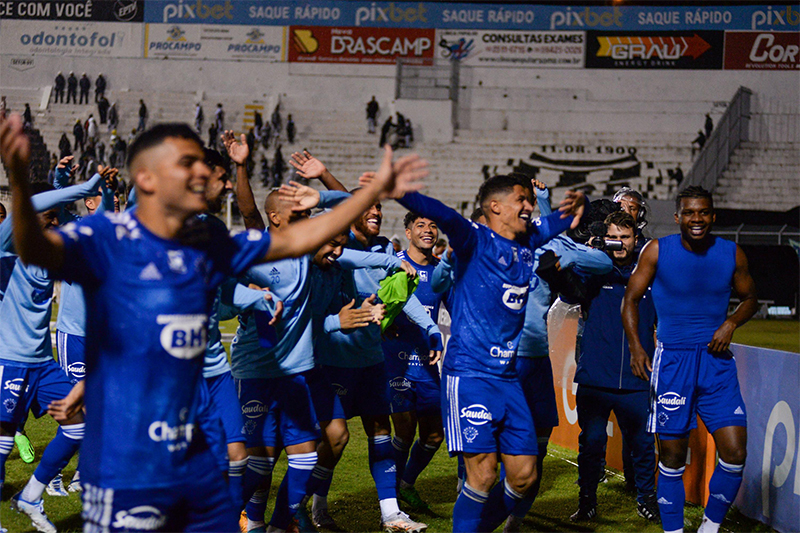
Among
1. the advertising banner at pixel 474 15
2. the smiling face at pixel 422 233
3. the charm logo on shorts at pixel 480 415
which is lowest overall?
the charm logo on shorts at pixel 480 415

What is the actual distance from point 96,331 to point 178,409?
16.0 inches

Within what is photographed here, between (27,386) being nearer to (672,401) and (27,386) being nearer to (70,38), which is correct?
(672,401)

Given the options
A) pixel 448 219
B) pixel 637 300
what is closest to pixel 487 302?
pixel 448 219

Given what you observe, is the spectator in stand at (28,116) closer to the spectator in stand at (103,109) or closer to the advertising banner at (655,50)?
the spectator in stand at (103,109)

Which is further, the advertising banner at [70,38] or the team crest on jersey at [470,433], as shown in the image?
the advertising banner at [70,38]

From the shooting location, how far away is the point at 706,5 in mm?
43375

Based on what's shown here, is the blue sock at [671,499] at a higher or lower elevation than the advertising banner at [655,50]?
lower

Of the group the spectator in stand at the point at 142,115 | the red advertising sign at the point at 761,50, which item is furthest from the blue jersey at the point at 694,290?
the red advertising sign at the point at 761,50

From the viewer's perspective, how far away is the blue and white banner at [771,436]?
5.47 metres

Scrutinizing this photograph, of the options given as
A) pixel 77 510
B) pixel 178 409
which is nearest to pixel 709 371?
pixel 178 409

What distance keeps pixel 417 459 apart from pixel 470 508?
2203mm

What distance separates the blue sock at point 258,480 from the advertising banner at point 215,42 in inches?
1677

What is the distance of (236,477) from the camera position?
4824 millimetres

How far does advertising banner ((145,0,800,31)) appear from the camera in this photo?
4306cm
